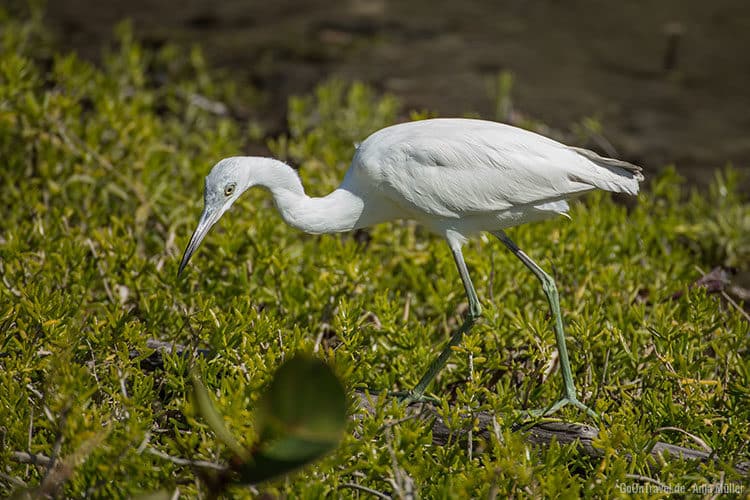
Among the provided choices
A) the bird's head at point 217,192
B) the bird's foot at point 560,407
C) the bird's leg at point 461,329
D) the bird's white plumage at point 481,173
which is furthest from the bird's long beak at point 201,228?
the bird's foot at point 560,407

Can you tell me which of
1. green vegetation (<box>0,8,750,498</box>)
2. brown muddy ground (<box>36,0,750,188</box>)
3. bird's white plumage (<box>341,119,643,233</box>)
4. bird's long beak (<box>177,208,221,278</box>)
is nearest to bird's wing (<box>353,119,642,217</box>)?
bird's white plumage (<box>341,119,643,233</box>)

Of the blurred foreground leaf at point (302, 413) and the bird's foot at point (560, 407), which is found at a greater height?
the blurred foreground leaf at point (302, 413)

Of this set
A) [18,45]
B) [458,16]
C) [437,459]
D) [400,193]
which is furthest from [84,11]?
[437,459]

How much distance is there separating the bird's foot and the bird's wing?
26.6 inches

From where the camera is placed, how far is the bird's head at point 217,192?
9.04ft

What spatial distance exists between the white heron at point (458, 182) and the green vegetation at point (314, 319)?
291mm

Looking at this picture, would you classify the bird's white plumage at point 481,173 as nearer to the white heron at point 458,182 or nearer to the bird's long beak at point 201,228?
the white heron at point 458,182

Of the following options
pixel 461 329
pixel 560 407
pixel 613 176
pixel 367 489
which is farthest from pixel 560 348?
pixel 367 489

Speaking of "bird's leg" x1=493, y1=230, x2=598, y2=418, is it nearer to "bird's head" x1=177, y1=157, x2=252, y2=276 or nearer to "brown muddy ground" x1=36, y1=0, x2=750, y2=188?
"bird's head" x1=177, y1=157, x2=252, y2=276

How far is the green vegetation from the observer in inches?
94.0

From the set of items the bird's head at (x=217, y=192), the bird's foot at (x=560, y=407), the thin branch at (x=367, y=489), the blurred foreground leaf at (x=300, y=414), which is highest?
the bird's head at (x=217, y=192)

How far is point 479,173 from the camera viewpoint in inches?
114

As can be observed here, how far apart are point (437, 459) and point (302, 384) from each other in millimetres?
803

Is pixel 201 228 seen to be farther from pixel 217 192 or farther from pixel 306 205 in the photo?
pixel 306 205
